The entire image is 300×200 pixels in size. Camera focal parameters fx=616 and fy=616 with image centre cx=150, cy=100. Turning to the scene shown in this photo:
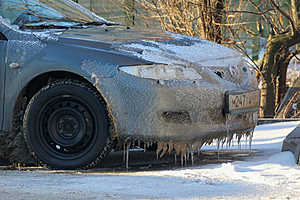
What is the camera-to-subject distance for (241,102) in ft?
16.5

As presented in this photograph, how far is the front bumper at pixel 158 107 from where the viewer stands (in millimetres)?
4543

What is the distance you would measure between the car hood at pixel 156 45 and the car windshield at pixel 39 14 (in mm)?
369

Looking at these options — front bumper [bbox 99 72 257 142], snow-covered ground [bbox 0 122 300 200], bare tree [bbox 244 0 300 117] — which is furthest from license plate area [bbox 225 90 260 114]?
bare tree [bbox 244 0 300 117]

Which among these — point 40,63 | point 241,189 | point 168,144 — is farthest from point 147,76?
point 241,189

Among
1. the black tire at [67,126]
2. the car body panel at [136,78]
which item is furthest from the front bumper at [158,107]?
the black tire at [67,126]

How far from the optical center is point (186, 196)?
3.55m

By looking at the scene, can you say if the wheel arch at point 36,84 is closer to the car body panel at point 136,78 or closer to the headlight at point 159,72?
the car body panel at point 136,78

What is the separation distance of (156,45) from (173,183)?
53.1 inches

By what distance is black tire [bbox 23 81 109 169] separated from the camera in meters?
4.69

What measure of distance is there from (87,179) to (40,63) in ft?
3.67

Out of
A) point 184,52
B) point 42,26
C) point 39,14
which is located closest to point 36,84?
point 42,26

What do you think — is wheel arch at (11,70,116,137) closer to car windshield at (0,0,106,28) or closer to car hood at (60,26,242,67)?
car hood at (60,26,242,67)

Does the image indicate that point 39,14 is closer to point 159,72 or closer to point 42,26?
point 42,26

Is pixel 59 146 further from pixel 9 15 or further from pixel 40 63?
pixel 9 15
